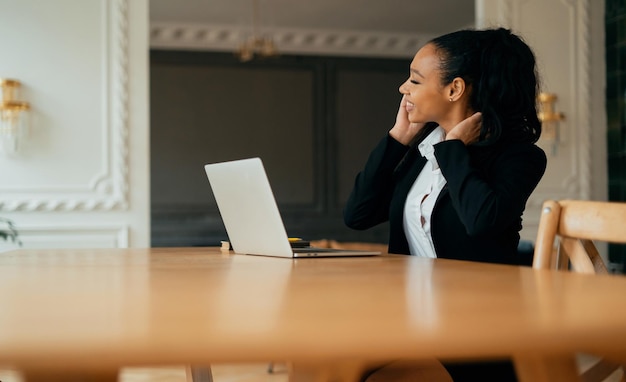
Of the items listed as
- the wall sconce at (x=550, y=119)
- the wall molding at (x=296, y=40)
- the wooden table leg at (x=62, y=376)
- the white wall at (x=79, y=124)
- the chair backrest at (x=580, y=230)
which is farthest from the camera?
the wall molding at (x=296, y=40)

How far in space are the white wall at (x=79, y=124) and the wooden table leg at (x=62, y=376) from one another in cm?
416

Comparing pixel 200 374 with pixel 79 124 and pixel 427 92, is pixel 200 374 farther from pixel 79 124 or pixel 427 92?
pixel 79 124

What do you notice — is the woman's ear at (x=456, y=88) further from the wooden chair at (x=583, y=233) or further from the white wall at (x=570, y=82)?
the white wall at (x=570, y=82)

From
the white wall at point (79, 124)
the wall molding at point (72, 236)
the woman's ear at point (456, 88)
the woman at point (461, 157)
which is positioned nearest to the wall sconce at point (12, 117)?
the white wall at point (79, 124)

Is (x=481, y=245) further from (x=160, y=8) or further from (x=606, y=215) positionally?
(x=160, y=8)

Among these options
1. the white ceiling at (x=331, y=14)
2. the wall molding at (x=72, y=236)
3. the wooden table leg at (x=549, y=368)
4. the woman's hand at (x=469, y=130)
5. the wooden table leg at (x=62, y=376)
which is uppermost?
the white ceiling at (x=331, y=14)

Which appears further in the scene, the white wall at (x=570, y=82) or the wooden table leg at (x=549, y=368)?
the white wall at (x=570, y=82)

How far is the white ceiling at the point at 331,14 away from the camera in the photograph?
7.50 metres

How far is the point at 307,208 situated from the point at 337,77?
1.60 meters

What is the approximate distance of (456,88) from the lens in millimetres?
1900

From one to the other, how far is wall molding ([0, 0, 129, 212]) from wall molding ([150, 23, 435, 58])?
385 cm

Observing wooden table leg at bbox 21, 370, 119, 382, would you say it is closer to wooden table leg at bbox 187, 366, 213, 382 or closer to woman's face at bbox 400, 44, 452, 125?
wooden table leg at bbox 187, 366, 213, 382

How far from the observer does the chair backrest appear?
129 cm

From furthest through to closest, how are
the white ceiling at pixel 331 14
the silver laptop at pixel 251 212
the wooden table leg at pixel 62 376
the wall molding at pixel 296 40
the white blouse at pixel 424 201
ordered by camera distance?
the wall molding at pixel 296 40 < the white ceiling at pixel 331 14 < the white blouse at pixel 424 201 < the silver laptop at pixel 251 212 < the wooden table leg at pixel 62 376
